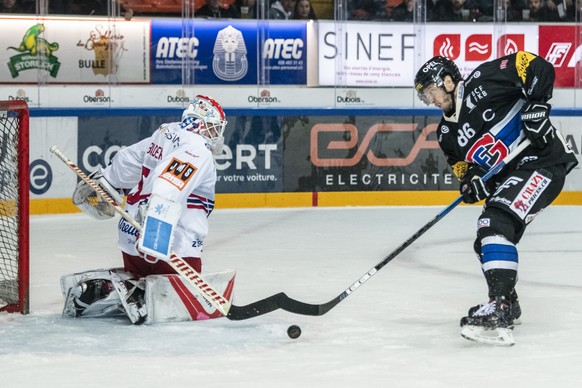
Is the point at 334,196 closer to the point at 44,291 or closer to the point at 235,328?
the point at 44,291

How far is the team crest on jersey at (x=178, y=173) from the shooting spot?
3939mm

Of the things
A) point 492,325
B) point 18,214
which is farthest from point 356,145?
point 492,325

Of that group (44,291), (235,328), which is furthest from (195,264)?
(44,291)

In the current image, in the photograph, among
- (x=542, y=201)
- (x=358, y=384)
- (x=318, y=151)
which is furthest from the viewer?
(x=318, y=151)

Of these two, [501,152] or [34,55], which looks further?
[34,55]

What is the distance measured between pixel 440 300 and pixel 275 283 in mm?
842

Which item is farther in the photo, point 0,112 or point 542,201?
point 0,112

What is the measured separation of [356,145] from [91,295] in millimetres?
4479

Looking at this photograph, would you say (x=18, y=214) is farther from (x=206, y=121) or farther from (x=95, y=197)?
(x=206, y=121)

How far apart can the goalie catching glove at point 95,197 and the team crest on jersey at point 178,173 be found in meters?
0.61

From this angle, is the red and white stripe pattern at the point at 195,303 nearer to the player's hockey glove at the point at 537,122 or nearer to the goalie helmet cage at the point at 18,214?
the goalie helmet cage at the point at 18,214

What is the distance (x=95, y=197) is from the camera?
4.61 meters

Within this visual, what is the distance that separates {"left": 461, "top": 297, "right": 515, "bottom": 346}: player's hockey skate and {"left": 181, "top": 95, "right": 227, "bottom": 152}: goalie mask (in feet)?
3.72

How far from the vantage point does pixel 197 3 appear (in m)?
8.77
